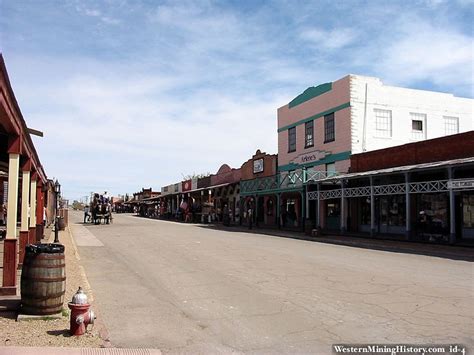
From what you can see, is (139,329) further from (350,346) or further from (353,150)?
(353,150)

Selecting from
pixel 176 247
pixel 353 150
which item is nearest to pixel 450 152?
pixel 353 150

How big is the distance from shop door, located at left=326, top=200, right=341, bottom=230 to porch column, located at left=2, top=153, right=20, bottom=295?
82.8 feet

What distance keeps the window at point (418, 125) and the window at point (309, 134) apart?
6.51 m

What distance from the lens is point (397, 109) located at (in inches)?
1233

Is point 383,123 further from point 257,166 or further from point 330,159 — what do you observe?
point 257,166

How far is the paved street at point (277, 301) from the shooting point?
6.46 meters

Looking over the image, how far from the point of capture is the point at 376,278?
37.6 ft

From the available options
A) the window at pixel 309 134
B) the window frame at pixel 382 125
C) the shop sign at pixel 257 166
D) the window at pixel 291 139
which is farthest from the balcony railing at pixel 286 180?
the window frame at pixel 382 125

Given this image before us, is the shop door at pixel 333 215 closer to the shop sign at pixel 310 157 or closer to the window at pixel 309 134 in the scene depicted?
the shop sign at pixel 310 157

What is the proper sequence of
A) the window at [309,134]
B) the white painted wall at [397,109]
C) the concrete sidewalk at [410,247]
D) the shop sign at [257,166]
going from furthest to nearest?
the shop sign at [257,166] → the window at [309,134] → the white painted wall at [397,109] → the concrete sidewalk at [410,247]

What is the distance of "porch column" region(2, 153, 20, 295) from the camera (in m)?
8.26

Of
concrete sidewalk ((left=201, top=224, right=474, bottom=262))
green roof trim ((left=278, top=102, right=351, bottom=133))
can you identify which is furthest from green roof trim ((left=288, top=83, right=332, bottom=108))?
concrete sidewalk ((left=201, top=224, right=474, bottom=262))

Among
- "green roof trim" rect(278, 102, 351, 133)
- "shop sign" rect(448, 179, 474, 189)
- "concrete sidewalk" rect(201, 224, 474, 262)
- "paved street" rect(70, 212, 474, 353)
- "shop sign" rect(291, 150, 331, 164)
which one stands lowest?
"paved street" rect(70, 212, 474, 353)

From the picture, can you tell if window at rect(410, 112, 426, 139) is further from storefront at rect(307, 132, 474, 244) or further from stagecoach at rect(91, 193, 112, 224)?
stagecoach at rect(91, 193, 112, 224)
